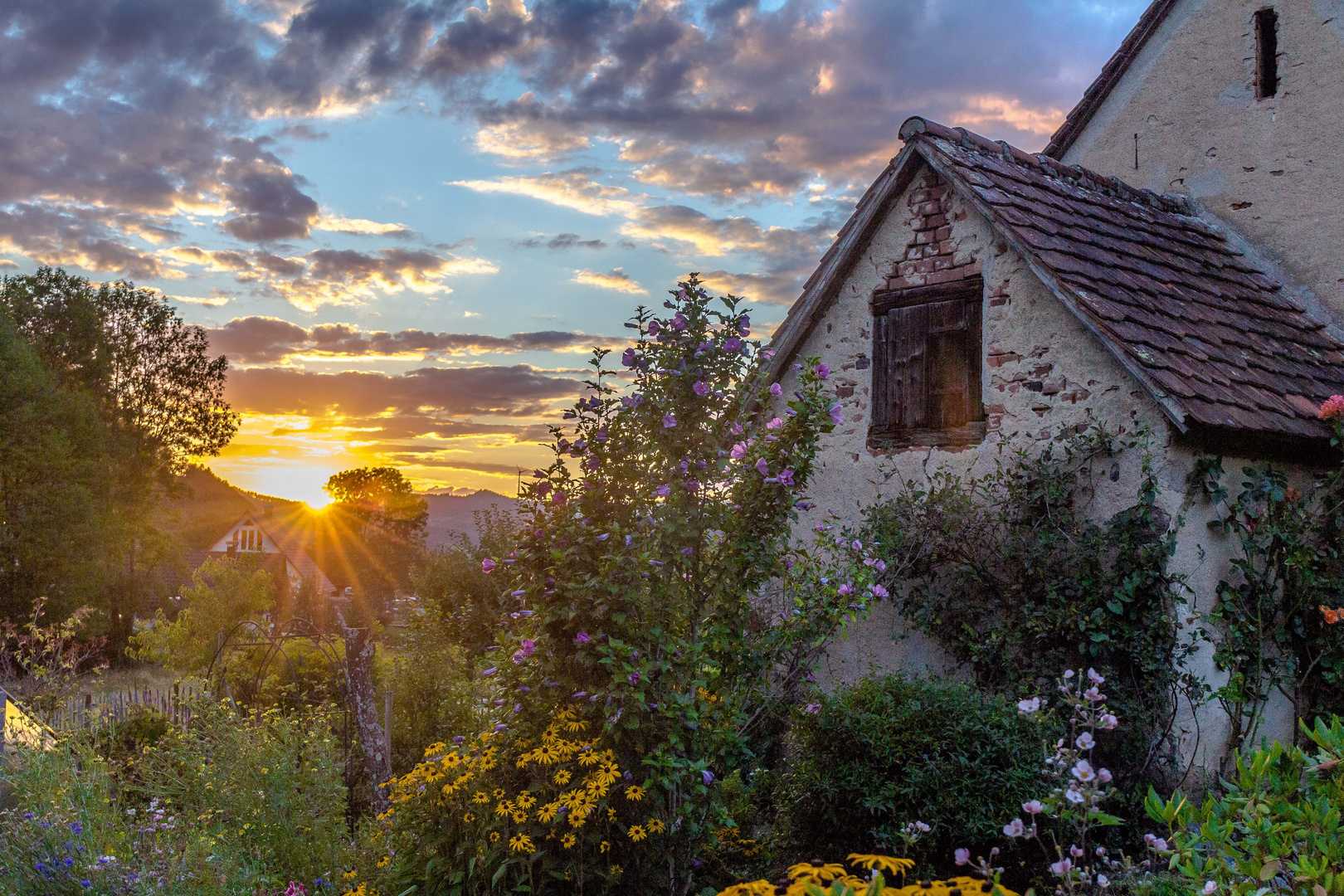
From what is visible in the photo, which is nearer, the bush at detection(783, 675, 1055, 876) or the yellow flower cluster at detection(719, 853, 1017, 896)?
the yellow flower cluster at detection(719, 853, 1017, 896)

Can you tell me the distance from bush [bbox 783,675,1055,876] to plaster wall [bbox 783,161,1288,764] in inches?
47.0

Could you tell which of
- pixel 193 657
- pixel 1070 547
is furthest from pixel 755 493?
pixel 193 657

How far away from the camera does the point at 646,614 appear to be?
4746 millimetres

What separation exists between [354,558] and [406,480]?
33.9 ft

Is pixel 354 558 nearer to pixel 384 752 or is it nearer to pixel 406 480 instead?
pixel 406 480

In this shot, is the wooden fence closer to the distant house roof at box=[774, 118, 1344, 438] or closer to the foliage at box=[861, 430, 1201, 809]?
the foliage at box=[861, 430, 1201, 809]

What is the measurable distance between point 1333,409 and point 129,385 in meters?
36.6

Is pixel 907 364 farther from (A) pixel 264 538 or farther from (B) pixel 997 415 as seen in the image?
(A) pixel 264 538

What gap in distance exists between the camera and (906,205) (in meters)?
8.18

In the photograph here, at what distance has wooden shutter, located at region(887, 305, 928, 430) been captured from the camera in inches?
314

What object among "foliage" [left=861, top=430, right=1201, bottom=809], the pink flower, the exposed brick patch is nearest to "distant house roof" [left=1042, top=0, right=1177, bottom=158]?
the exposed brick patch

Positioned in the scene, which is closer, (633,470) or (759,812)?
(633,470)

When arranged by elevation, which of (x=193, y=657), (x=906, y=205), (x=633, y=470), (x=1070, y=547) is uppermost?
(x=906, y=205)

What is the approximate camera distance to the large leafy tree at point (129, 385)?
30953 mm
